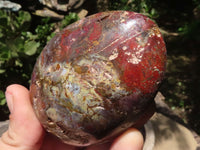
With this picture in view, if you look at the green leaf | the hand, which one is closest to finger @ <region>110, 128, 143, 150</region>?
the hand

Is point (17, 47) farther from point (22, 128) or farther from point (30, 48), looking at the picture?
point (22, 128)

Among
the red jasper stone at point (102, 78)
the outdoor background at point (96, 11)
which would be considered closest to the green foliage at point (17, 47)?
the outdoor background at point (96, 11)

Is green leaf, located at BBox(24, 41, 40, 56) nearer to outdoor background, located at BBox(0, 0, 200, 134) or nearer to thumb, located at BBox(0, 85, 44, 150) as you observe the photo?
outdoor background, located at BBox(0, 0, 200, 134)

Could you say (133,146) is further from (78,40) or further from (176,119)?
(176,119)

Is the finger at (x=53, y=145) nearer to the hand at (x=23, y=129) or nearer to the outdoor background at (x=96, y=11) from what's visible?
the hand at (x=23, y=129)

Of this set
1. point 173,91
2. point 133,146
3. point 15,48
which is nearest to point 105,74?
point 133,146
